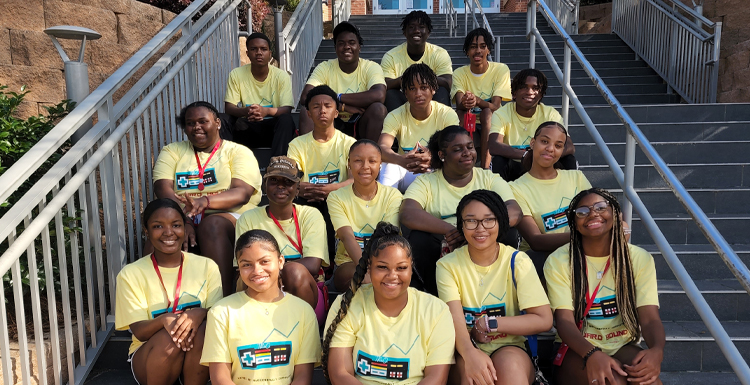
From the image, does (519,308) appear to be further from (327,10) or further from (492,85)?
(327,10)

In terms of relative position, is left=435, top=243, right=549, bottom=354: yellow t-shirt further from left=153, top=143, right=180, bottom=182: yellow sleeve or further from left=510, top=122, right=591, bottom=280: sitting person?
left=153, top=143, right=180, bottom=182: yellow sleeve

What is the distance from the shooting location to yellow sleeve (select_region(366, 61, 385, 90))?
5.45 metres

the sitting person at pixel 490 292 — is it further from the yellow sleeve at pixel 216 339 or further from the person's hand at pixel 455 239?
the yellow sleeve at pixel 216 339

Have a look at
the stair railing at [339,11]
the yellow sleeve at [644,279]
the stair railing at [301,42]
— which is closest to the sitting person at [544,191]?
the yellow sleeve at [644,279]

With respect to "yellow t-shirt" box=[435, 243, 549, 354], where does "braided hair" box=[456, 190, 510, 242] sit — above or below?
above

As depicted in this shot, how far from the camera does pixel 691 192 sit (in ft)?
15.8

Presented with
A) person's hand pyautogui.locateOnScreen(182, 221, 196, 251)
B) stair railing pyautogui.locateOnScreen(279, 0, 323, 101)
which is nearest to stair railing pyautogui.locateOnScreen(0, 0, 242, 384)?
person's hand pyautogui.locateOnScreen(182, 221, 196, 251)

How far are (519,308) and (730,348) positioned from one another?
88cm

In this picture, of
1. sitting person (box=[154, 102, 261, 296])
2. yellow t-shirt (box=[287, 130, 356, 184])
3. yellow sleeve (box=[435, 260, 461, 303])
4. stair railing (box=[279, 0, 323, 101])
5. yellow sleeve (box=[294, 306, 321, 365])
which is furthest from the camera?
stair railing (box=[279, 0, 323, 101])

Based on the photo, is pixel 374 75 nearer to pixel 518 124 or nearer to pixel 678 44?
pixel 518 124

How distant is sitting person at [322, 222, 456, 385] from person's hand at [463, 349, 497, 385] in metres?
0.08

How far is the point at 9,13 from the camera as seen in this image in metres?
5.78

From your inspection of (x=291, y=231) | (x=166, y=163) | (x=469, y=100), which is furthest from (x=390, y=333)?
(x=469, y=100)

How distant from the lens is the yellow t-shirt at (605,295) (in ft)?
9.87
